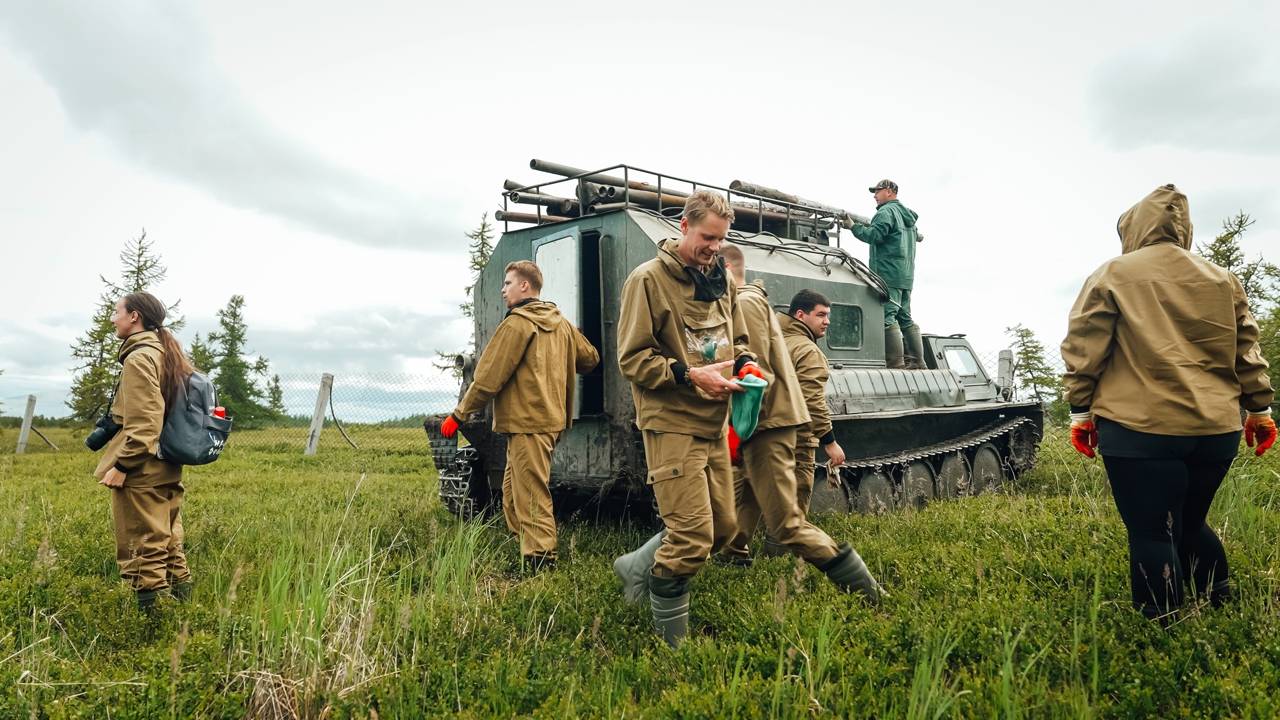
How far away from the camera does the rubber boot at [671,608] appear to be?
4.13 metres

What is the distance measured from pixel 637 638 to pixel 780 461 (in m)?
1.16

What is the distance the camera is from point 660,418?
4.11m

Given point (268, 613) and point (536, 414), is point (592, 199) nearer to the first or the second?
point (536, 414)

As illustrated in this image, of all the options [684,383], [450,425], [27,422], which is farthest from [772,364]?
[27,422]

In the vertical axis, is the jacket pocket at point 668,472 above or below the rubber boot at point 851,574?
above

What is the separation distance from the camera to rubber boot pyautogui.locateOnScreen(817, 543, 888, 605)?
4449mm

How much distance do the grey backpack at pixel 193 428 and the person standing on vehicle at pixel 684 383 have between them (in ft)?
8.27

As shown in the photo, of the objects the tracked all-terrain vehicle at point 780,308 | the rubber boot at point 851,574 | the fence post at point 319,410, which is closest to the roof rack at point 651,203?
the tracked all-terrain vehicle at point 780,308

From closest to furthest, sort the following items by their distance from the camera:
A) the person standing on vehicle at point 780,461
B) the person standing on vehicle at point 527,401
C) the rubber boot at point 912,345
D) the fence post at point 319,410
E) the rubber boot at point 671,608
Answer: the rubber boot at point 671,608 → the person standing on vehicle at point 780,461 → the person standing on vehicle at point 527,401 → the rubber boot at point 912,345 → the fence post at point 319,410

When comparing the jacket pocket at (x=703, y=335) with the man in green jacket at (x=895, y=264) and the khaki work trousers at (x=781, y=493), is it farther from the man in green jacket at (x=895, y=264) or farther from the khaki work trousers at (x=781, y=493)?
the man in green jacket at (x=895, y=264)

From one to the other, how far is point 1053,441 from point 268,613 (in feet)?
37.9

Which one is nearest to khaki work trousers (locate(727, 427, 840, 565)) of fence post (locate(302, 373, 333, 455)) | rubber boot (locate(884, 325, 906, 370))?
rubber boot (locate(884, 325, 906, 370))

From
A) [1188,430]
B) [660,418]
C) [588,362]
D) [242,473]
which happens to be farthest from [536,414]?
[242,473]

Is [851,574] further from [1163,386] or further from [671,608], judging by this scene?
[1163,386]
